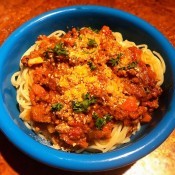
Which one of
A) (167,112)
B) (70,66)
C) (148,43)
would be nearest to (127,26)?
(148,43)

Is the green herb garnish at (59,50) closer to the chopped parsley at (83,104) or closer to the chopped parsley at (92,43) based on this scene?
the chopped parsley at (92,43)

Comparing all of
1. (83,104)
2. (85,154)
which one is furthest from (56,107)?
(85,154)

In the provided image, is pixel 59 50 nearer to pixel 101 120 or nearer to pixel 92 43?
pixel 92 43

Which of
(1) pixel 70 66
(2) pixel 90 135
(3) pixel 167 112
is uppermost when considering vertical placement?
(1) pixel 70 66

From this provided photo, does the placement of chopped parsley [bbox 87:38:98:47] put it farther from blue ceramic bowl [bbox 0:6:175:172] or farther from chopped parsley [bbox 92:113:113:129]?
chopped parsley [bbox 92:113:113:129]

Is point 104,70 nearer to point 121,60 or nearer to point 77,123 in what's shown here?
point 121,60
